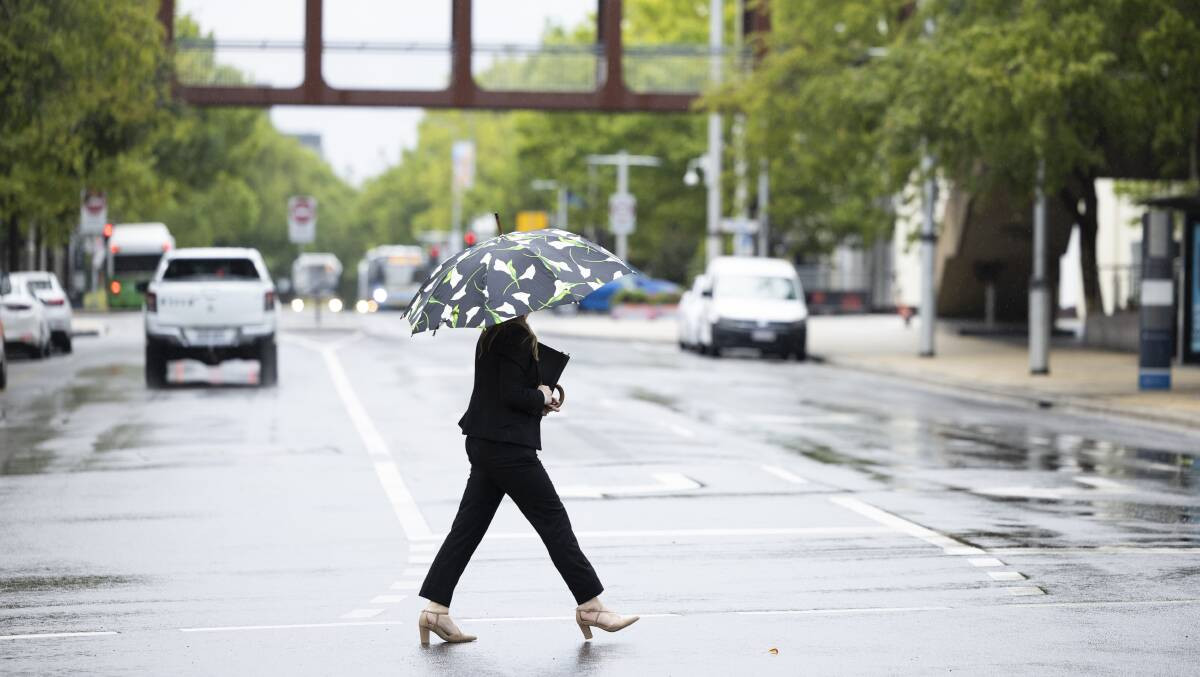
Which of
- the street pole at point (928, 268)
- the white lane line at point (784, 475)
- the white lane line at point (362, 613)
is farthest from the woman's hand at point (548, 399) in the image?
the street pole at point (928, 268)

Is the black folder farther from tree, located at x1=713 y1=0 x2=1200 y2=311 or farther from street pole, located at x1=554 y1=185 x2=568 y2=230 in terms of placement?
street pole, located at x1=554 y1=185 x2=568 y2=230

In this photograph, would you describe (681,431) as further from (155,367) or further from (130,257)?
(130,257)

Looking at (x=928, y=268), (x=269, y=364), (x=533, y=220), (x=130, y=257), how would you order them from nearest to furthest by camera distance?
1. (x=269, y=364)
2. (x=928, y=268)
3. (x=130, y=257)
4. (x=533, y=220)

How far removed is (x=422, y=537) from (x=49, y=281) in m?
31.5

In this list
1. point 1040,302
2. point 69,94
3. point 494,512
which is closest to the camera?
point 494,512

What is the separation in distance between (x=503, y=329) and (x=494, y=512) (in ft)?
2.58

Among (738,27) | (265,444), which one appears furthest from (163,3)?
(265,444)

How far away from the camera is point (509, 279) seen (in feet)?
28.7

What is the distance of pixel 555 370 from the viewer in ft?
29.9

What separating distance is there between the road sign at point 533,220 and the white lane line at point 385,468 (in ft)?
201

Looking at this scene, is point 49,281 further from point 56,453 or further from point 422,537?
point 422,537

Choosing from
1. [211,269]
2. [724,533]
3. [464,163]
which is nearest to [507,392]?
[724,533]

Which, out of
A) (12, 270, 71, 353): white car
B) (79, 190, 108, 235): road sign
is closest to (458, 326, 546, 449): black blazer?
(12, 270, 71, 353): white car

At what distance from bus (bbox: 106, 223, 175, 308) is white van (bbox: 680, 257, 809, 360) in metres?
36.0
